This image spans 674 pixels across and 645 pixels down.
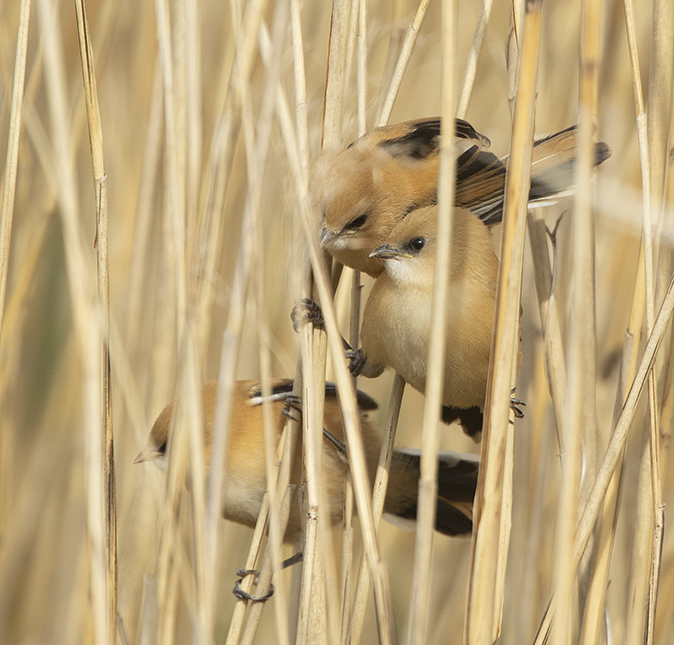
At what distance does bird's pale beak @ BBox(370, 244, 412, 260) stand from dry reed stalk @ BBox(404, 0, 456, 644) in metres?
0.44

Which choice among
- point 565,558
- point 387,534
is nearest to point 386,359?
point 565,558

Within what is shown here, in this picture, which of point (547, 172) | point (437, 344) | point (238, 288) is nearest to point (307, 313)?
point (238, 288)

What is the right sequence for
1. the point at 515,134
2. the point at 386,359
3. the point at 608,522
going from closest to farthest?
the point at 515,134 → the point at 608,522 → the point at 386,359

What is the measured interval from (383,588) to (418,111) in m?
1.31

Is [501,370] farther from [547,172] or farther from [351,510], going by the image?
[547,172]

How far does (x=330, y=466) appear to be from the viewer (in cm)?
165

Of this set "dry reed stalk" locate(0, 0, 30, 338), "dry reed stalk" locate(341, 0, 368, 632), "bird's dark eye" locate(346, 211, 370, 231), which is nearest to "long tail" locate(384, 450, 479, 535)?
"dry reed stalk" locate(341, 0, 368, 632)

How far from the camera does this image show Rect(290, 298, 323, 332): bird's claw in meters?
0.98

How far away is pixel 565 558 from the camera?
79 cm

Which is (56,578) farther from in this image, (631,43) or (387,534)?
(631,43)

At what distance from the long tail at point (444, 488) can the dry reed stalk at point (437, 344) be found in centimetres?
83

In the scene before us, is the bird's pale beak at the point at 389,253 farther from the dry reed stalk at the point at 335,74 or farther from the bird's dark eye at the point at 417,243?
the dry reed stalk at the point at 335,74

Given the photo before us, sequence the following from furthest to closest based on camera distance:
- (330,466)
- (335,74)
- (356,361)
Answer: (330,466), (356,361), (335,74)

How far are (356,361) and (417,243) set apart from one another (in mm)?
317
